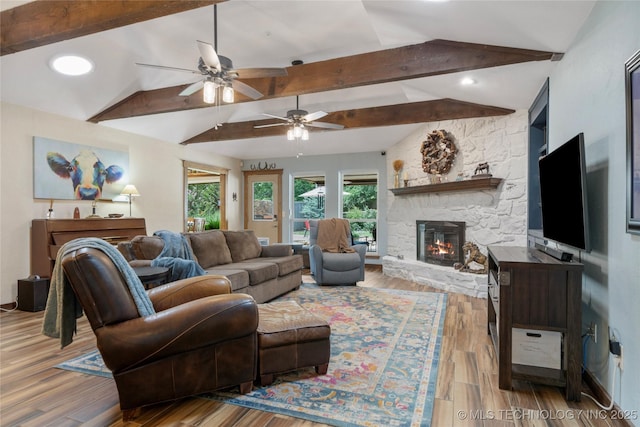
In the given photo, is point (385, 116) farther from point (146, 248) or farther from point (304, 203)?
point (146, 248)

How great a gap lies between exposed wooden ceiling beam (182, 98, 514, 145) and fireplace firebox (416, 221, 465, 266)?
5.08ft

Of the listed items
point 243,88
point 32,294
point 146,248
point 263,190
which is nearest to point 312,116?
point 243,88

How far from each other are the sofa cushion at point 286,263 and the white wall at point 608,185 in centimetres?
303

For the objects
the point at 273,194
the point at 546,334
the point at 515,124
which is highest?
the point at 515,124

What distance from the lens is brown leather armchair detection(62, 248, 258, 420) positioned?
1640mm

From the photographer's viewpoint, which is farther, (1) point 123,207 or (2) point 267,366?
(1) point 123,207

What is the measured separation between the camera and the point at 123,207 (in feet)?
17.1

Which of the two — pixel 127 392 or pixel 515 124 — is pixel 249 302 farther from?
pixel 515 124

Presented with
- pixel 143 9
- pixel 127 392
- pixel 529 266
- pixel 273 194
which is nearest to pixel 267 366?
pixel 127 392

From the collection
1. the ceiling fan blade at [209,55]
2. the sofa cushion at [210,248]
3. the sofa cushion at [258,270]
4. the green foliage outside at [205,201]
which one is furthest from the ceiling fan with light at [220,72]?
the green foliage outside at [205,201]

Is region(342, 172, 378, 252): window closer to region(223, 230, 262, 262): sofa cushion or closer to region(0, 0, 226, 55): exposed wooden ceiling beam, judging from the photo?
region(223, 230, 262, 262): sofa cushion

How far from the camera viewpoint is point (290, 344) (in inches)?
84.4

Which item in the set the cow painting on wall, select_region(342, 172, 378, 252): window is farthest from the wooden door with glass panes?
the cow painting on wall

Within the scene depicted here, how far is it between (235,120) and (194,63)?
2.07m
